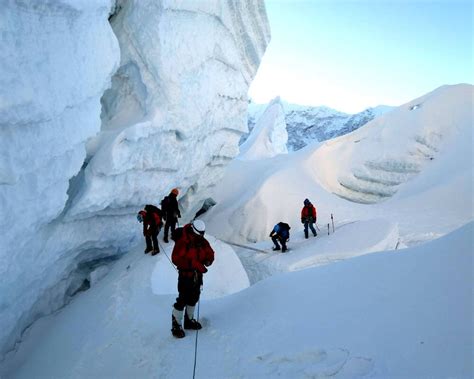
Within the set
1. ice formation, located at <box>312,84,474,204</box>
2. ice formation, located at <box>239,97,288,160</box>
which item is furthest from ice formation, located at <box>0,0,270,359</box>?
ice formation, located at <box>239,97,288,160</box>

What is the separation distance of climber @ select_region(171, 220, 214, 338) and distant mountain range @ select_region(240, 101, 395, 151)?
65.3 meters

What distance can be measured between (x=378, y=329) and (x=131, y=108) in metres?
Answer: 9.28

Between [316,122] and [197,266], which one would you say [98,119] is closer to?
[197,266]

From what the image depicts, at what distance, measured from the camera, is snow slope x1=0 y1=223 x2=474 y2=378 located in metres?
2.70

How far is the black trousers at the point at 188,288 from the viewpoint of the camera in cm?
420

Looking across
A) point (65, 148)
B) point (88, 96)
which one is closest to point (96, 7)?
point (88, 96)

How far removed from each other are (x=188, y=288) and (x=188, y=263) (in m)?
0.30

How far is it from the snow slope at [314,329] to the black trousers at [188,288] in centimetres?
42

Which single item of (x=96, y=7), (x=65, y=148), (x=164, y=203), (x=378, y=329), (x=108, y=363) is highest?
(x=96, y=7)

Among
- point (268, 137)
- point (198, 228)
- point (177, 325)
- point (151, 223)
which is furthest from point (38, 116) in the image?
point (268, 137)

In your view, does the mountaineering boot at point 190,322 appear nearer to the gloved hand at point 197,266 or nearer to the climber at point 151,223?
the gloved hand at point 197,266

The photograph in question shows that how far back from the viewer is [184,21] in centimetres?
1048

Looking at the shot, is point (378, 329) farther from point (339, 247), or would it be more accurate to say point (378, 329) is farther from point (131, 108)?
point (131, 108)

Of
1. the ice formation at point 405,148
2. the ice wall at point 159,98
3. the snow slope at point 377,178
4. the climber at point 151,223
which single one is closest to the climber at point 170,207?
the climber at point 151,223
